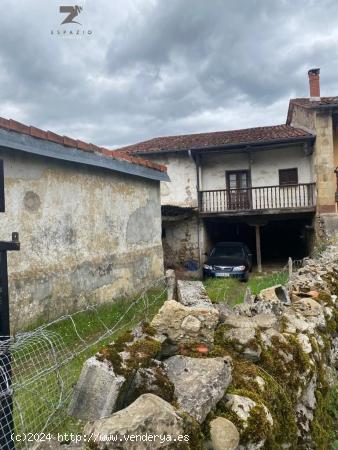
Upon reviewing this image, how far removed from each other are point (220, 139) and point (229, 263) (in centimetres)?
702

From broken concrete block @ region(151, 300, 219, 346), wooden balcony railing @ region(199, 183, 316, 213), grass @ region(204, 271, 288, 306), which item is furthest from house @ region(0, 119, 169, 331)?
wooden balcony railing @ region(199, 183, 316, 213)

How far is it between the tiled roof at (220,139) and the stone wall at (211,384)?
1433cm

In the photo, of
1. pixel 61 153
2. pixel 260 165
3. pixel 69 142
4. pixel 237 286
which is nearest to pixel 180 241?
pixel 260 165

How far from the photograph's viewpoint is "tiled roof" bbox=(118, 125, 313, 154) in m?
16.7

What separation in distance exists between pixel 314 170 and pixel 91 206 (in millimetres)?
11090

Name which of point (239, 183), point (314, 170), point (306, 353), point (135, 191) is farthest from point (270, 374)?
point (239, 183)

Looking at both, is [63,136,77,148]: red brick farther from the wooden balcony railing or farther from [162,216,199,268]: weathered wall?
[162,216,199,268]: weathered wall

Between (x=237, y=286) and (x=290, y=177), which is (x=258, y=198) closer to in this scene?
(x=290, y=177)

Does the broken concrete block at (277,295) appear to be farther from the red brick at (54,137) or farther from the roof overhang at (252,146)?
the roof overhang at (252,146)

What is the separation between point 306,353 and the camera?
297 cm

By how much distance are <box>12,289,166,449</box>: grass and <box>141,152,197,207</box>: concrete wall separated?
331 inches

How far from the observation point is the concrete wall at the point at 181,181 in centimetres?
1797

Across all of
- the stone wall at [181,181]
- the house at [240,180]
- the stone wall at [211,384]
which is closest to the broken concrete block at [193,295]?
the stone wall at [211,384]

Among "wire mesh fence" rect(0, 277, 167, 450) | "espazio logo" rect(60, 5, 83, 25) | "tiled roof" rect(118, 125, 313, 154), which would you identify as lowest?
"wire mesh fence" rect(0, 277, 167, 450)
